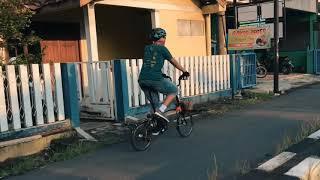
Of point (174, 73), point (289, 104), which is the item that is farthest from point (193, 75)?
point (289, 104)

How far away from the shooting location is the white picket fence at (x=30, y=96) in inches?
247

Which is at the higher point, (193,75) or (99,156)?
(193,75)

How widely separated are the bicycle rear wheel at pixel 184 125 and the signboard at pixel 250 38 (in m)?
6.19

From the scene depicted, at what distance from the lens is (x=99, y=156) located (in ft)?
20.1

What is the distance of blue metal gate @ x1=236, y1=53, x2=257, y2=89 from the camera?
1212 cm

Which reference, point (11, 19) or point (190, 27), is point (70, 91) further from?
point (190, 27)

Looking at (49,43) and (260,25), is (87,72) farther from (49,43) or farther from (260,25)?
(260,25)

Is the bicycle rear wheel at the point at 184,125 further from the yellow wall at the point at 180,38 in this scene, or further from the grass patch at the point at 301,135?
the yellow wall at the point at 180,38

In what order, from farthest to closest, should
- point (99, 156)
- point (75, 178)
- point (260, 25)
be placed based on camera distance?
point (260, 25) < point (99, 156) < point (75, 178)

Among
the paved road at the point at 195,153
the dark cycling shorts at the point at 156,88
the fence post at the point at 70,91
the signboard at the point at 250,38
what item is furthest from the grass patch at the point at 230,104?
the fence post at the point at 70,91

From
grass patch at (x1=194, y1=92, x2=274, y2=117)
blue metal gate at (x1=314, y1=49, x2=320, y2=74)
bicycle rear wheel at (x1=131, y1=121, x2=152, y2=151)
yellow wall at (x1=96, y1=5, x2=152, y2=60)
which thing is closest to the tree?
bicycle rear wheel at (x1=131, y1=121, x2=152, y2=151)

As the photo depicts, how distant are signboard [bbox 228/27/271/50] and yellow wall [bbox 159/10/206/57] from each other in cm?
140

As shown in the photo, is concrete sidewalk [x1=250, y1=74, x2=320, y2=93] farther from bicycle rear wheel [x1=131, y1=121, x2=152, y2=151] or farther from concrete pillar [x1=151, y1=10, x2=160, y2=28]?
bicycle rear wheel [x1=131, y1=121, x2=152, y2=151]

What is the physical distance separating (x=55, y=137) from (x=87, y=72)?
219cm
